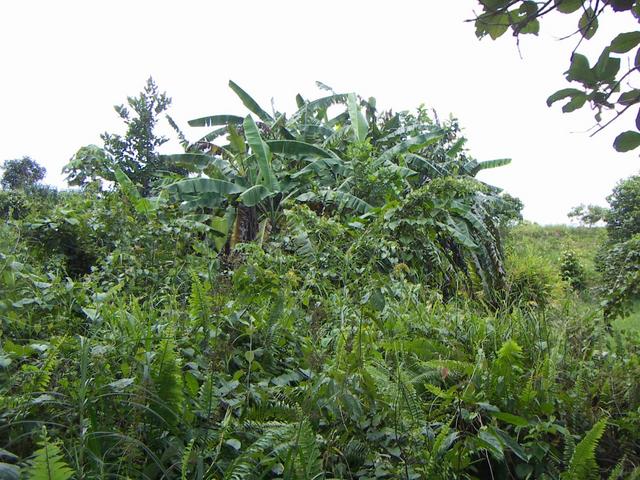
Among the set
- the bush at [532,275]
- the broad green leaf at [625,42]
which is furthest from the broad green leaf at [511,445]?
the bush at [532,275]

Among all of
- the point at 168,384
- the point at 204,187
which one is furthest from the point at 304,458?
the point at 204,187

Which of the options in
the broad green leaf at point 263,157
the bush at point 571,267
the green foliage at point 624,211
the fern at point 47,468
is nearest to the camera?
the fern at point 47,468

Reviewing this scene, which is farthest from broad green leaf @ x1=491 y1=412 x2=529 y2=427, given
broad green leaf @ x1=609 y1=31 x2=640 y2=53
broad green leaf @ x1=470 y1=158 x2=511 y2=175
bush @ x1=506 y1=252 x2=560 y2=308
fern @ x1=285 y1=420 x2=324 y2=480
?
broad green leaf @ x1=470 y1=158 x2=511 y2=175

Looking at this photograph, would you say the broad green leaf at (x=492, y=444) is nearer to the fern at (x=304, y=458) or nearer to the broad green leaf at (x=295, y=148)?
the fern at (x=304, y=458)

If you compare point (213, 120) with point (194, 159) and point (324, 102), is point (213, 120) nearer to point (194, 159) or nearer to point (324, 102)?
point (194, 159)

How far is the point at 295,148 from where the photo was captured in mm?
9789

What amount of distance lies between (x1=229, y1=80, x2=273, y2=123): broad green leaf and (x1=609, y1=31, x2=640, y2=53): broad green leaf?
11095mm

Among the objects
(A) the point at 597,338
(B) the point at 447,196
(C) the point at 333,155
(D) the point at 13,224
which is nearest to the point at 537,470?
(A) the point at 597,338

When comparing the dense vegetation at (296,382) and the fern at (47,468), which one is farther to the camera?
the dense vegetation at (296,382)

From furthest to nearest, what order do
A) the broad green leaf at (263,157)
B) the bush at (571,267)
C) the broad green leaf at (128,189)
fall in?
the bush at (571,267)
the broad green leaf at (263,157)
the broad green leaf at (128,189)

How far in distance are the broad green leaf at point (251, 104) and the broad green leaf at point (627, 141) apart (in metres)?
11.2

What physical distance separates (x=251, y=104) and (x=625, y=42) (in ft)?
37.1

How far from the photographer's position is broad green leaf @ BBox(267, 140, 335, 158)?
9734mm

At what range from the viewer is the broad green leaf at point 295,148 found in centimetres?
973
